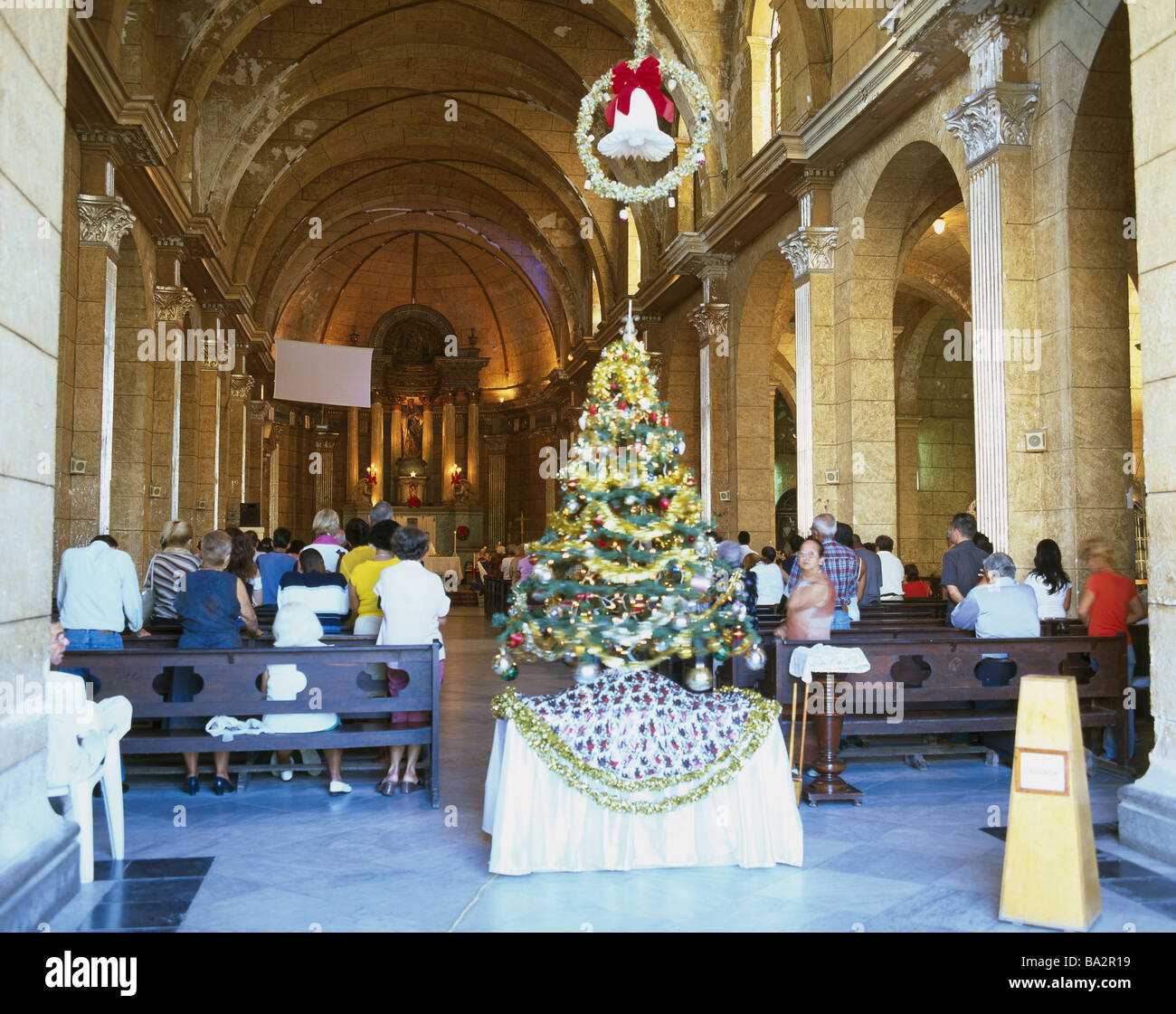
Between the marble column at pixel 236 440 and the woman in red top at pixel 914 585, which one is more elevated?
the marble column at pixel 236 440

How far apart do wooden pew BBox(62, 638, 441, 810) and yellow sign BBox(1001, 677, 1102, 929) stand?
3.29 meters

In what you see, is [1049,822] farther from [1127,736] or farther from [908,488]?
[908,488]

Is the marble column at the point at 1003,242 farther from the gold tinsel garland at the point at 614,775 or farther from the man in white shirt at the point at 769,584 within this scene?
the gold tinsel garland at the point at 614,775

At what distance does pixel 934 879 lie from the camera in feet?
14.8

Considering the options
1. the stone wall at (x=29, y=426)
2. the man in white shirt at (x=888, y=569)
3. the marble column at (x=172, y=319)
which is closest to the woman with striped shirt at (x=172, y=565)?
the stone wall at (x=29, y=426)

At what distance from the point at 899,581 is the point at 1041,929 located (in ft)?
24.3

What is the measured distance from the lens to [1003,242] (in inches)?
345

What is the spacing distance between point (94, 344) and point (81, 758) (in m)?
8.00

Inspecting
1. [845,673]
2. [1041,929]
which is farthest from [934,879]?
[845,673]

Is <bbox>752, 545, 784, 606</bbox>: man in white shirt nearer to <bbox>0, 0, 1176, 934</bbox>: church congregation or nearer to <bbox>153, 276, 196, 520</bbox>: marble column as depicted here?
<bbox>0, 0, 1176, 934</bbox>: church congregation

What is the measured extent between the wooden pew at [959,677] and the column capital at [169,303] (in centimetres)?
1204

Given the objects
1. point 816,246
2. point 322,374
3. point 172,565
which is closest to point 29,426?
point 172,565

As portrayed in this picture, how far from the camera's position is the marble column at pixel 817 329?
495 inches
